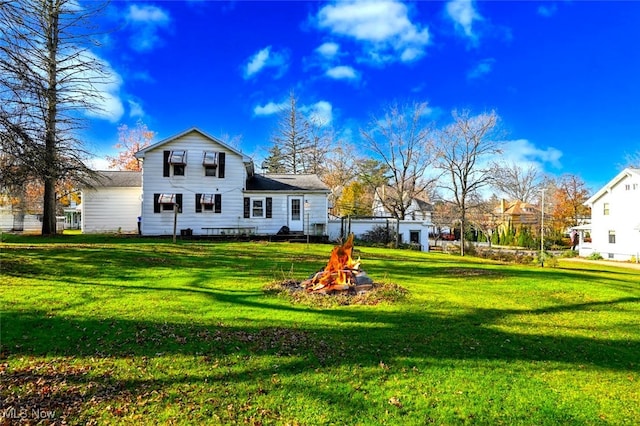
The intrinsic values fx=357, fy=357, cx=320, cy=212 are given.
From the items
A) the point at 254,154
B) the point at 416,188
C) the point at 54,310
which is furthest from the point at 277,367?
the point at 254,154

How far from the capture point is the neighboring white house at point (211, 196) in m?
21.9

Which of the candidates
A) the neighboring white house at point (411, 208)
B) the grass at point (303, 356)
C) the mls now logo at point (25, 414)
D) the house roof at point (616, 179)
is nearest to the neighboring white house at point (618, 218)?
the house roof at point (616, 179)

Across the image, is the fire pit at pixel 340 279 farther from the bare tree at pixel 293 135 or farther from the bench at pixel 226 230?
the bare tree at pixel 293 135

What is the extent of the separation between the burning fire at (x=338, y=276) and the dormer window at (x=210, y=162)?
A: 50.4 ft

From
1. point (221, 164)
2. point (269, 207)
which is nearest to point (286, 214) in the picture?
point (269, 207)

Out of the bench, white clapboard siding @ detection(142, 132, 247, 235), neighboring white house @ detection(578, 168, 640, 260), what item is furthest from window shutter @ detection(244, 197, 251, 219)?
neighboring white house @ detection(578, 168, 640, 260)

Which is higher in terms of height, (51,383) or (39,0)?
(39,0)

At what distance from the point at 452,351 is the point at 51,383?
4.78 metres

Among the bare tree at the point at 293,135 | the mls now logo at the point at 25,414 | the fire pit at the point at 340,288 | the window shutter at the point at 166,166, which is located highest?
the bare tree at the point at 293,135

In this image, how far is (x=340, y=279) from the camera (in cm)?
850

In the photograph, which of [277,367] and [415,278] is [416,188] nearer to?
[415,278]

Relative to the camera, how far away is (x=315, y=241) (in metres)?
23.2

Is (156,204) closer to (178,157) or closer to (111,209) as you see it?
(178,157)

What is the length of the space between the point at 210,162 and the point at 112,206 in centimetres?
829
